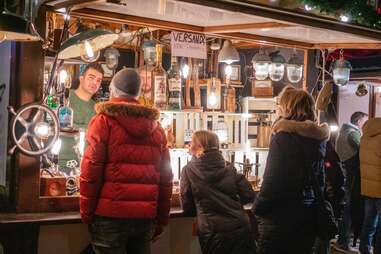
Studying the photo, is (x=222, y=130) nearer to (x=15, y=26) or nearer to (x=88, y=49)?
(x=88, y=49)

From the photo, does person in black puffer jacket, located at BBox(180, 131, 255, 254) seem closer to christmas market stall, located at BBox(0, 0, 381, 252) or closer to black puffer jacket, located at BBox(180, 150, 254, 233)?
black puffer jacket, located at BBox(180, 150, 254, 233)

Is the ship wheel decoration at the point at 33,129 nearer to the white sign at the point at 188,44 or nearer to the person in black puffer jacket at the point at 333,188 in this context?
the white sign at the point at 188,44

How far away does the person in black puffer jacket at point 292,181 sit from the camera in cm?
468

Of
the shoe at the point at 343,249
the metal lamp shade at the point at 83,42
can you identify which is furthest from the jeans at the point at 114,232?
the shoe at the point at 343,249

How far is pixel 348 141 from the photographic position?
9055mm

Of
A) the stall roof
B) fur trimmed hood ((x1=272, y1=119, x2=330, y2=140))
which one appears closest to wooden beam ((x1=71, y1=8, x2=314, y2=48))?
the stall roof

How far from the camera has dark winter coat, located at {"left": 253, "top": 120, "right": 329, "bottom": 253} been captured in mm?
4680

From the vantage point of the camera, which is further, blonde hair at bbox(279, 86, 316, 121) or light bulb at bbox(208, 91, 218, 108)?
light bulb at bbox(208, 91, 218, 108)

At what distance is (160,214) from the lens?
4.86 m

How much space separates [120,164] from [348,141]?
215 inches

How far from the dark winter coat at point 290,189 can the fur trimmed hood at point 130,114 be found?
1030 mm

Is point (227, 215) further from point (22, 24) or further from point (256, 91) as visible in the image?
point (256, 91)

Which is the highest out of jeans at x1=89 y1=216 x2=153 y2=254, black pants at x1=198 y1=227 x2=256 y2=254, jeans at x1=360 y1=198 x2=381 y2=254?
jeans at x1=89 y1=216 x2=153 y2=254

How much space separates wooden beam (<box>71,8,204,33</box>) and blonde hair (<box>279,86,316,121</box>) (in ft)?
5.92
